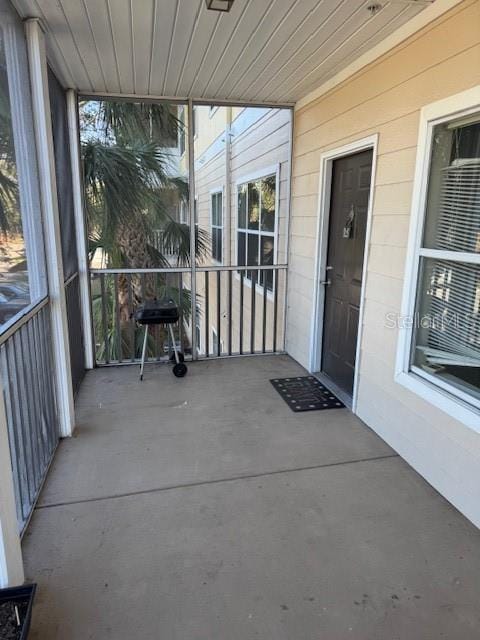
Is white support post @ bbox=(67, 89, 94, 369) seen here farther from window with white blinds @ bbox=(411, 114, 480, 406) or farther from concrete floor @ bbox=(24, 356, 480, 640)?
window with white blinds @ bbox=(411, 114, 480, 406)

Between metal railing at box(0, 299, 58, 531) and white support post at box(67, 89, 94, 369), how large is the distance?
4.52ft

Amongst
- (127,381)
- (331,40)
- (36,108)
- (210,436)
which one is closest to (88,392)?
(127,381)

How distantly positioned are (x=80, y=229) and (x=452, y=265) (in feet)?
10.1

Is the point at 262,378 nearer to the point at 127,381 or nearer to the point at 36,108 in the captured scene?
the point at 127,381

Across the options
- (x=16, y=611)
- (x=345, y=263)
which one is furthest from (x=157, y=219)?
(x=16, y=611)

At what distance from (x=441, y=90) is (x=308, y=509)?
2234 mm

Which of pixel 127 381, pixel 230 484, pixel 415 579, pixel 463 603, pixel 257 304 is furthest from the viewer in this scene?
pixel 257 304

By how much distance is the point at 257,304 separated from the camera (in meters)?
5.49

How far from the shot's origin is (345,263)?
3.43 metres

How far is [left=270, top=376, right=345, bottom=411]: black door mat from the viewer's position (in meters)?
3.31

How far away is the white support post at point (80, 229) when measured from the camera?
3.62 m

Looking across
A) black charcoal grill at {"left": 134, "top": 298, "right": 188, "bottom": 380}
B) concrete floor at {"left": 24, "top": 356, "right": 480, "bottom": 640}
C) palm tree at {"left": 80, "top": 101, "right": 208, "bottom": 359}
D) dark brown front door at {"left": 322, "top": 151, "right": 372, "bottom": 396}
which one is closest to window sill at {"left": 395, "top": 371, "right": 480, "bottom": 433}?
concrete floor at {"left": 24, "top": 356, "right": 480, "bottom": 640}

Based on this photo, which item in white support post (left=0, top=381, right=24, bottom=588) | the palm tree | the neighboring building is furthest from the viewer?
the neighboring building

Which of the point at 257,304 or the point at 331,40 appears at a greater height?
the point at 331,40
